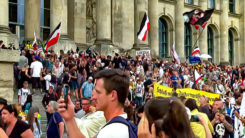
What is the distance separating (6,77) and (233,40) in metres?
42.9

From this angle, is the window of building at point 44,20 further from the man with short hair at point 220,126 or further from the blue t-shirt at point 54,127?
the blue t-shirt at point 54,127


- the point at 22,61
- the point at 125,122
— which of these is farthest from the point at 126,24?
the point at 125,122

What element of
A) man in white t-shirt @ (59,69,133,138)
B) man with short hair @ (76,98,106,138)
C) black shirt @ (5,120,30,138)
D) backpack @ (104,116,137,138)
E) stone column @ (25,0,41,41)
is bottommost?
black shirt @ (5,120,30,138)

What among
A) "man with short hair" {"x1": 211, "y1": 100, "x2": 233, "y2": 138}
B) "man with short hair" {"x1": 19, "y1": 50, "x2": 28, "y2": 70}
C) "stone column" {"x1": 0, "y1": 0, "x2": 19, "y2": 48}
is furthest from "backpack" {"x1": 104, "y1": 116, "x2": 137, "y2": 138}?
"stone column" {"x1": 0, "y1": 0, "x2": 19, "y2": 48}

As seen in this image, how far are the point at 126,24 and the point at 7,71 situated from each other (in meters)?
23.9

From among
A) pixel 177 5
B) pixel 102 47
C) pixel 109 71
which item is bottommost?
pixel 109 71

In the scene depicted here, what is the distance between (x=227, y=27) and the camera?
2013 inches

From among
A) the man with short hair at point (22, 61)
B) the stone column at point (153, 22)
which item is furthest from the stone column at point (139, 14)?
the man with short hair at point (22, 61)

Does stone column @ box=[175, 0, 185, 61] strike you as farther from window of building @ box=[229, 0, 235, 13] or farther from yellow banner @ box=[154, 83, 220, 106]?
yellow banner @ box=[154, 83, 220, 106]

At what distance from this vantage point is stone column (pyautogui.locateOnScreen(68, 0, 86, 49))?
3362 cm

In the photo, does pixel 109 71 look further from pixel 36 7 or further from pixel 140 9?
pixel 140 9

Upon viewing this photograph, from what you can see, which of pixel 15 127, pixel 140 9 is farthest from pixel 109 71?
pixel 140 9

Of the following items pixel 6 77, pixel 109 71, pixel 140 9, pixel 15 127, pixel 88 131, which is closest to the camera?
pixel 109 71

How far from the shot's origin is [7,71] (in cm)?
1455
